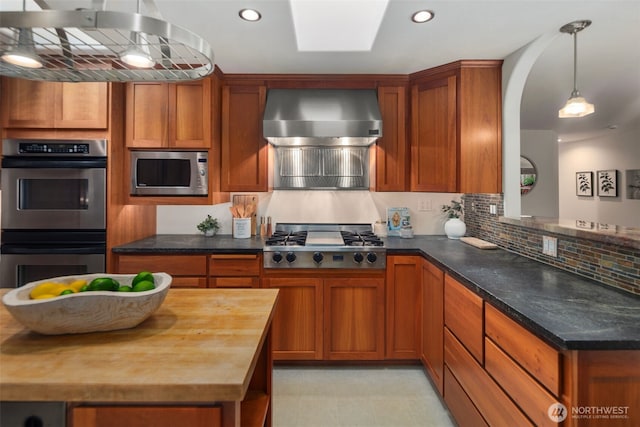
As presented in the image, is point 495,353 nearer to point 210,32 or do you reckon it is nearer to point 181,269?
point 181,269

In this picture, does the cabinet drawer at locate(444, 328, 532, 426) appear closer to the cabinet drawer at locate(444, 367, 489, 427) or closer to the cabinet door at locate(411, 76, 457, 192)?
the cabinet drawer at locate(444, 367, 489, 427)

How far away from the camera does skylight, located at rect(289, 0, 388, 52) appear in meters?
1.94

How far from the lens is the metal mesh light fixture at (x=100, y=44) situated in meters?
0.87

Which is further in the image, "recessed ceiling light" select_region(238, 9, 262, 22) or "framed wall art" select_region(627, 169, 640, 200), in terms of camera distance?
"framed wall art" select_region(627, 169, 640, 200)

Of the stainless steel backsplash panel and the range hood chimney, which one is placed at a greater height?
the range hood chimney

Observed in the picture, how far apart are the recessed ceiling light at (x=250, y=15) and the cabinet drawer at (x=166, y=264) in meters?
1.66

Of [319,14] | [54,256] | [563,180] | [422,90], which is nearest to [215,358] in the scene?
[319,14]

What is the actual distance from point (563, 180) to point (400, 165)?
19.6ft

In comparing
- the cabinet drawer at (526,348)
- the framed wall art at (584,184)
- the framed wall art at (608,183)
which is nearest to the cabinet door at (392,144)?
the cabinet drawer at (526,348)

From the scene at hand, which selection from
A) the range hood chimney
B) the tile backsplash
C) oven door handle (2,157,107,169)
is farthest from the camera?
the range hood chimney

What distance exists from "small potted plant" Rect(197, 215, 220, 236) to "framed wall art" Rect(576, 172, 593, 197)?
6898mm

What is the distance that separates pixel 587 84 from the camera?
3439mm

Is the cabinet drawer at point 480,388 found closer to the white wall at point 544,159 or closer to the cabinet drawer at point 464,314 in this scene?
the cabinet drawer at point 464,314

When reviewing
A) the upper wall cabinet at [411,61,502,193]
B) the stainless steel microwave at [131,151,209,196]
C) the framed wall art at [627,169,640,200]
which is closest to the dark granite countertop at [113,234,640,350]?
the stainless steel microwave at [131,151,209,196]
